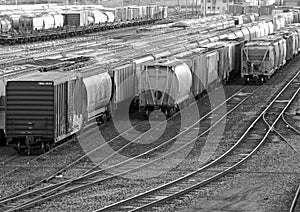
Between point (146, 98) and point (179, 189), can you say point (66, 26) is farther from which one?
point (179, 189)

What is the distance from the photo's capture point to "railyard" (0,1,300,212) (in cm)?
1809

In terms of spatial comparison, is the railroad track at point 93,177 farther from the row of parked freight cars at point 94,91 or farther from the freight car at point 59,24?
the freight car at point 59,24

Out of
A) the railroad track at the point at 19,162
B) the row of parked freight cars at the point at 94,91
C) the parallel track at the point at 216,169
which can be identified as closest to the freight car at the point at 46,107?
the row of parked freight cars at the point at 94,91

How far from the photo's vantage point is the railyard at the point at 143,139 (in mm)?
18094

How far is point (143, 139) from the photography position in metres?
26.6

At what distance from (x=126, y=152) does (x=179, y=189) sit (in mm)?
5587

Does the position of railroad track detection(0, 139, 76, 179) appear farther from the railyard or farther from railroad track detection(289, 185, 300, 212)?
railroad track detection(289, 185, 300, 212)

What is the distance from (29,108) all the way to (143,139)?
514 cm

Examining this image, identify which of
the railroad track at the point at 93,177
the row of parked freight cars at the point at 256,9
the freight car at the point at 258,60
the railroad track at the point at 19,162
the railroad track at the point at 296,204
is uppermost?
the row of parked freight cars at the point at 256,9

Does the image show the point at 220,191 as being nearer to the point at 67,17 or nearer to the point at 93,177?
the point at 93,177

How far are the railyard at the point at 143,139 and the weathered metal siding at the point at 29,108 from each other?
0.10ft

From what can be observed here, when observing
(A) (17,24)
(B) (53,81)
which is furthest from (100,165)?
(A) (17,24)

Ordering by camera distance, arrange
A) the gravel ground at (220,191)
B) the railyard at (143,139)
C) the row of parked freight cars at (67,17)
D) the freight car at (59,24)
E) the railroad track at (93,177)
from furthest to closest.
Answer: the row of parked freight cars at (67,17) → the freight car at (59,24) → the railyard at (143,139) → the railroad track at (93,177) → the gravel ground at (220,191)

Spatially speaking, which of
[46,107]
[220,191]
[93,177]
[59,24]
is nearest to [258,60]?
[46,107]
